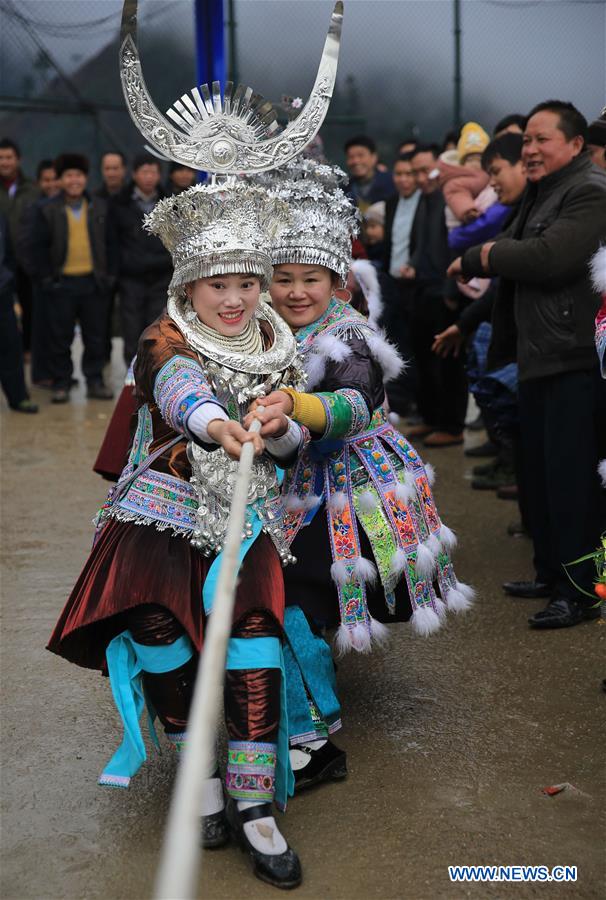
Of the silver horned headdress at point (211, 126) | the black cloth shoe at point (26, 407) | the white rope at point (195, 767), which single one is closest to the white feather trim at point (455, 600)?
the silver horned headdress at point (211, 126)

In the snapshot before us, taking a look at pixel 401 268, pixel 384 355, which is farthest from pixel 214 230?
pixel 401 268

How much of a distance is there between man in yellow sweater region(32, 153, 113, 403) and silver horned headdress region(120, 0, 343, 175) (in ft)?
21.2

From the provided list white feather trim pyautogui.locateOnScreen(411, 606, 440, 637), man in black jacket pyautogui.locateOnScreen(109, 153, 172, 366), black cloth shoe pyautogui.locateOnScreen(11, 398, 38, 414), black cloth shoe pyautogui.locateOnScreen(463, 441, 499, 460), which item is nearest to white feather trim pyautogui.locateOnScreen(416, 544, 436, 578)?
white feather trim pyautogui.locateOnScreen(411, 606, 440, 637)

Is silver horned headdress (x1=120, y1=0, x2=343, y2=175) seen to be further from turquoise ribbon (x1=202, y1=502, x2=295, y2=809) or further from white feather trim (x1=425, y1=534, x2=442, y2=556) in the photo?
white feather trim (x1=425, y1=534, x2=442, y2=556)

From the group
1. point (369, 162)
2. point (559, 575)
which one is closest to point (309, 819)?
point (559, 575)

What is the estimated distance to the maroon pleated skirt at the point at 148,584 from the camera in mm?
2812

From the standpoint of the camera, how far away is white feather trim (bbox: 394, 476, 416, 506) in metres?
3.37

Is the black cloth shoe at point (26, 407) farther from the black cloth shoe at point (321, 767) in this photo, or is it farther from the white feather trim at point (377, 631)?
the black cloth shoe at point (321, 767)

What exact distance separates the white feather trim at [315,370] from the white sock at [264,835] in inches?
46.8

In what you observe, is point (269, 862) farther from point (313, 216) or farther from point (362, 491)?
point (313, 216)

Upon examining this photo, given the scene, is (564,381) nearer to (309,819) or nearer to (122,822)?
(309,819)

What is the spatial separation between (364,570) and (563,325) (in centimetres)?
158

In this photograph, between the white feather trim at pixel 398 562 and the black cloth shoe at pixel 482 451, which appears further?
the black cloth shoe at pixel 482 451

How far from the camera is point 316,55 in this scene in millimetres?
10969
